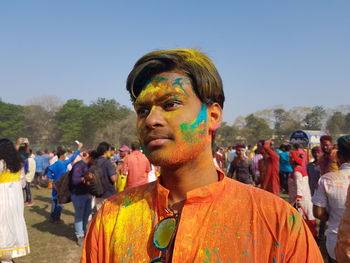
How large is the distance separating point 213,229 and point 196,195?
19 centimetres

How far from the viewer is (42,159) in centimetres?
1585

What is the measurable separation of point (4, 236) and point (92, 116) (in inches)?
2179

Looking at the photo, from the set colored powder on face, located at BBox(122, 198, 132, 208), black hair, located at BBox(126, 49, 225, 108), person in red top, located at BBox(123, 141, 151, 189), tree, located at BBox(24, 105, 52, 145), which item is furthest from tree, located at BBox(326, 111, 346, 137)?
tree, located at BBox(24, 105, 52, 145)

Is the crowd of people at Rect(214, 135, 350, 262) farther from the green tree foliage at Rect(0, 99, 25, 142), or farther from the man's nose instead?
the green tree foliage at Rect(0, 99, 25, 142)

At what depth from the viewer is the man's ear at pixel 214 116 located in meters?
1.65

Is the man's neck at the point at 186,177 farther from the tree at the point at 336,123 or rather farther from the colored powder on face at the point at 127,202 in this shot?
the tree at the point at 336,123

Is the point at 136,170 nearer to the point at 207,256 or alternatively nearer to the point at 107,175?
the point at 107,175

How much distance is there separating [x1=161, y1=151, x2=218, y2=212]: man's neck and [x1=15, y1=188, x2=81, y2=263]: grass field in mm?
5201

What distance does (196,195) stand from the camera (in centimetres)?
147

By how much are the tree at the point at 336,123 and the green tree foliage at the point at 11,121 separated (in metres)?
66.1

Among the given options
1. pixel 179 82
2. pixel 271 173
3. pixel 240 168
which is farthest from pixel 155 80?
pixel 240 168

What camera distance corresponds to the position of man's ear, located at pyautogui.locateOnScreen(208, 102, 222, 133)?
5.43 feet

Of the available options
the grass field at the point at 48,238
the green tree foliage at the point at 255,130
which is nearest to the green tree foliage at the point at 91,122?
the green tree foliage at the point at 255,130

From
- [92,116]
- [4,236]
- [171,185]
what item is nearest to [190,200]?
[171,185]
